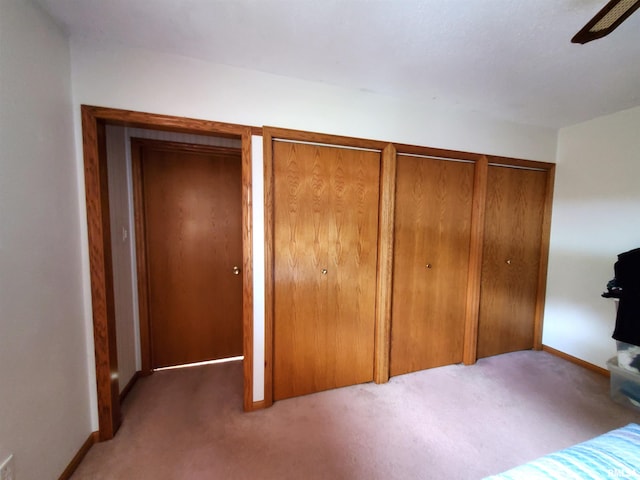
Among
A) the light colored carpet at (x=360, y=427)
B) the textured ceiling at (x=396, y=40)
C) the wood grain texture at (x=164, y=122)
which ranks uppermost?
the textured ceiling at (x=396, y=40)

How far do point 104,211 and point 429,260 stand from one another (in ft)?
7.66

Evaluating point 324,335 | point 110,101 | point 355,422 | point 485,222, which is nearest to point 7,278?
point 110,101

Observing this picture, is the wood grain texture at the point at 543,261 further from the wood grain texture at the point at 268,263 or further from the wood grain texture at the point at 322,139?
the wood grain texture at the point at 268,263

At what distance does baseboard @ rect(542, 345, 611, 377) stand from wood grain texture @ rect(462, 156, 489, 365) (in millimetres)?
949

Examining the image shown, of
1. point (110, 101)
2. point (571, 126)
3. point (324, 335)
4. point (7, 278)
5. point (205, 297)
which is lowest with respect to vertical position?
point (324, 335)

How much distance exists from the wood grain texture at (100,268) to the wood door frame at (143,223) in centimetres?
53

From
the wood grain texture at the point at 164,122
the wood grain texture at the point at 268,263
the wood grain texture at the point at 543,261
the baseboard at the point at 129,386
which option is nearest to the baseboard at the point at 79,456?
the baseboard at the point at 129,386

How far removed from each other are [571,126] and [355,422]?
3282 millimetres

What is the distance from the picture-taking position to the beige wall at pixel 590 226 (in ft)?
6.57

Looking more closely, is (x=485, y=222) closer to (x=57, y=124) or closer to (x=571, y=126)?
(x=571, y=126)

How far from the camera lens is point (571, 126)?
2.32 m

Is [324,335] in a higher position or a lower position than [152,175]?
lower

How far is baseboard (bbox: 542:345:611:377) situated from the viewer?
213cm

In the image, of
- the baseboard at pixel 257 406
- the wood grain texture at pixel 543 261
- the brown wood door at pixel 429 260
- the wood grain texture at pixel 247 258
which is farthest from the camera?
the wood grain texture at pixel 543 261
